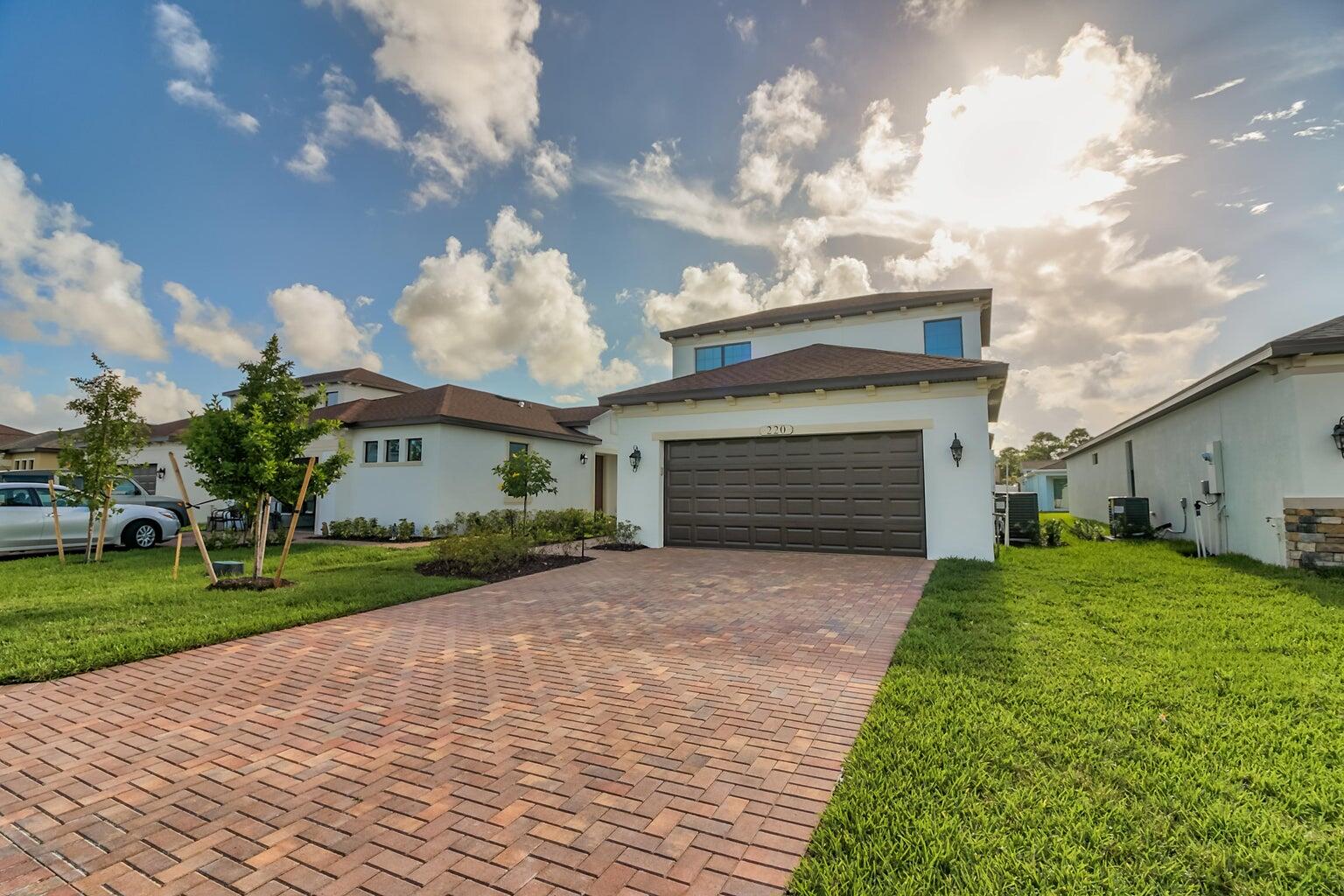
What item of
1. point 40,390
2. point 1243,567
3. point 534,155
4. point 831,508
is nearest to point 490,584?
point 831,508

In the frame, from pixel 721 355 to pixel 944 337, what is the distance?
22.5 ft

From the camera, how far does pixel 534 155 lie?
43.7 feet

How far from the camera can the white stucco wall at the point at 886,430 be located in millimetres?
10000

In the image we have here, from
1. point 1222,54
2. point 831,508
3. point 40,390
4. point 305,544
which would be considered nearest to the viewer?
point 1222,54

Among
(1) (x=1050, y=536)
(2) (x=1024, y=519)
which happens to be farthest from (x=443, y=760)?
(1) (x=1050, y=536)

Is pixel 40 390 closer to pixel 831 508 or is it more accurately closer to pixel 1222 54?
pixel 831 508

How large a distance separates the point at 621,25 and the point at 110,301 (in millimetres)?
14574

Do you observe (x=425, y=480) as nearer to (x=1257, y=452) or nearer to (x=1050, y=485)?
(x=1257, y=452)

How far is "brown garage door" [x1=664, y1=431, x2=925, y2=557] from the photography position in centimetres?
1058

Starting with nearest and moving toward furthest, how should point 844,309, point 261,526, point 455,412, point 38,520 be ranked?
point 261,526
point 38,520
point 455,412
point 844,309

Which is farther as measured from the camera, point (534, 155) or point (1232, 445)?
point (534, 155)

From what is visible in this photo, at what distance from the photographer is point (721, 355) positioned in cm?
1877

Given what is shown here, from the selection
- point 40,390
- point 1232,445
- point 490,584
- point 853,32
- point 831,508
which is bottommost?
point 490,584

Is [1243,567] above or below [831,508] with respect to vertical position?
below
